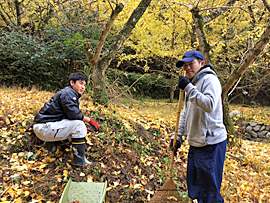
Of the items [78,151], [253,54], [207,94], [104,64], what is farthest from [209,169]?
[104,64]

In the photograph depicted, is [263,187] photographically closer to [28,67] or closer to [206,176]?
[206,176]

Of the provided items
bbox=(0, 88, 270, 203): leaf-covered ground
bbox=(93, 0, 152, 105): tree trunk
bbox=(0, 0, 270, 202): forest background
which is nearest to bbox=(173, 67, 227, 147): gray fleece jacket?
bbox=(0, 88, 270, 203): leaf-covered ground

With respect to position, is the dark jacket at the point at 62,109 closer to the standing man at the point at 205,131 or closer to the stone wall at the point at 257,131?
the standing man at the point at 205,131

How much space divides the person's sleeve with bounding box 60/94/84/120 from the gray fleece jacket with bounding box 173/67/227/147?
1564 mm

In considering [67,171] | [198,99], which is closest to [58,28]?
[67,171]

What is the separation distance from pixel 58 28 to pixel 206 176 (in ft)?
23.8

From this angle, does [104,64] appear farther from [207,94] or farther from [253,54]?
[207,94]

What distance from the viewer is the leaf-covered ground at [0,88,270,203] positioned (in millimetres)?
2582

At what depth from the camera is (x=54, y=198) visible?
2.44 metres

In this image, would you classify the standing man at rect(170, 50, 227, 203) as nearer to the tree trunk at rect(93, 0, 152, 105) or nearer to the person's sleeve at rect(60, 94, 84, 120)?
the person's sleeve at rect(60, 94, 84, 120)

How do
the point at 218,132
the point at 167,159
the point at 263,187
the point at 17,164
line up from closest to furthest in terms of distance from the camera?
the point at 218,132 < the point at 17,164 < the point at 263,187 < the point at 167,159

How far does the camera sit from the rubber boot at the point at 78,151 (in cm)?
281

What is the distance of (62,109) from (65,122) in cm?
21

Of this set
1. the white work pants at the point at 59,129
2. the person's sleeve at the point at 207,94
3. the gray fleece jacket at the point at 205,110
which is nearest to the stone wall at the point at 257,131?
the gray fleece jacket at the point at 205,110
